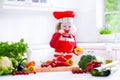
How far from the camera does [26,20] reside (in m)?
3.67

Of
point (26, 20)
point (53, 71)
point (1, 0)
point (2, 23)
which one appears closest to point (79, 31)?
point (26, 20)

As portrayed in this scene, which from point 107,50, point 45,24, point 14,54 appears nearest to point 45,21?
point 45,24

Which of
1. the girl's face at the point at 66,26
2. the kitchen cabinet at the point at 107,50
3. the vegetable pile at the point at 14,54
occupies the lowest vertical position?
the kitchen cabinet at the point at 107,50

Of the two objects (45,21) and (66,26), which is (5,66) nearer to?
(66,26)

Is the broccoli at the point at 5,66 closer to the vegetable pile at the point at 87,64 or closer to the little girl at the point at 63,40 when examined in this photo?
the vegetable pile at the point at 87,64

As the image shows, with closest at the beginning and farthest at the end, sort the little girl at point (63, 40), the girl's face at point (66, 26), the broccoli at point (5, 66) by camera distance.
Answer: the broccoli at point (5, 66) → the girl's face at point (66, 26) → the little girl at point (63, 40)

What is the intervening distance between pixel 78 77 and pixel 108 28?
276 centimetres

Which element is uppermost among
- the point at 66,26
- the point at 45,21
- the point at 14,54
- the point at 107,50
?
the point at 45,21

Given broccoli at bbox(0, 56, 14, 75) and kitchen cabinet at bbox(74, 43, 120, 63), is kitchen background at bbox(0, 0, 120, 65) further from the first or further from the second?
broccoli at bbox(0, 56, 14, 75)

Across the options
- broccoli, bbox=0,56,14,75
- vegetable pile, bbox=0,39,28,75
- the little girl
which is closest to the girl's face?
the little girl

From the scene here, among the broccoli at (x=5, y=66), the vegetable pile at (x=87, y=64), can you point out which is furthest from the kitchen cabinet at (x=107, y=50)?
the broccoli at (x=5, y=66)

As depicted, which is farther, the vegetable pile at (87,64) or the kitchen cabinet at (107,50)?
the kitchen cabinet at (107,50)

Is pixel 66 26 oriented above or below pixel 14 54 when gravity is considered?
above

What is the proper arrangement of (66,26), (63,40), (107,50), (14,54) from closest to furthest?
(14,54), (66,26), (63,40), (107,50)
